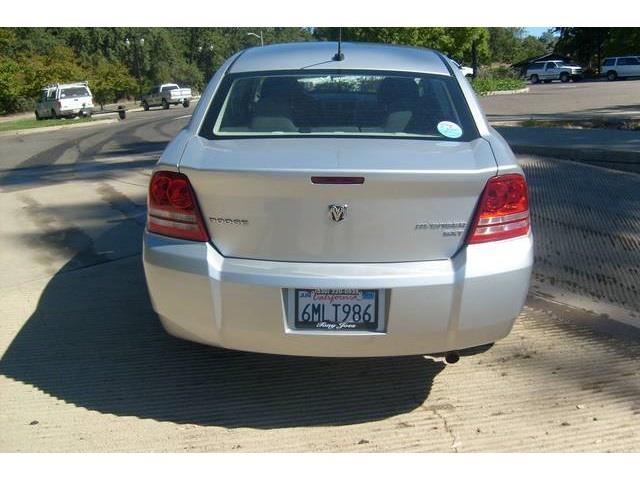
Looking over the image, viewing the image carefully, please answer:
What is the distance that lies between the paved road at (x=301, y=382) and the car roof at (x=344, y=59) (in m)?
1.67

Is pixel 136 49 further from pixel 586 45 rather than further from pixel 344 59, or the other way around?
pixel 344 59

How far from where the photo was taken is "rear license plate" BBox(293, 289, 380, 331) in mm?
2996

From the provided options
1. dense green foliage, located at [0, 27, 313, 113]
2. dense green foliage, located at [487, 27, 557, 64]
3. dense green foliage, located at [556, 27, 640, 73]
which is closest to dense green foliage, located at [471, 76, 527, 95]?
dense green foliage, located at [0, 27, 313, 113]

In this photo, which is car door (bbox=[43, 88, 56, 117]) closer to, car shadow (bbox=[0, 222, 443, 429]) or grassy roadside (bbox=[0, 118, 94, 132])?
grassy roadside (bbox=[0, 118, 94, 132])

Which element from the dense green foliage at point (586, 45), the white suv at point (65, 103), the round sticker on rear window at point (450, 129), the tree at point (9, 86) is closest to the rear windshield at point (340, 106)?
the round sticker on rear window at point (450, 129)

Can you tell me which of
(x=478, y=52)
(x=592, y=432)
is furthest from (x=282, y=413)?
(x=478, y=52)

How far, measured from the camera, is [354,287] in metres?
2.97

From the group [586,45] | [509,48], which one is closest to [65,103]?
[586,45]

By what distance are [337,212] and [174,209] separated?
0.77 metres

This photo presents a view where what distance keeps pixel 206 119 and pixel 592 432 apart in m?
2.44

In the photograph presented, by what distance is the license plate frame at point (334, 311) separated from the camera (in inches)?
118

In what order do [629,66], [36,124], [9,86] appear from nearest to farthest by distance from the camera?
1. [36,124]
2. [9,86]
3. [629,66]

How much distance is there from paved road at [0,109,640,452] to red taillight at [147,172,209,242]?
90 centimetres

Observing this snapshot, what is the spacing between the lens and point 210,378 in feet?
12.2
